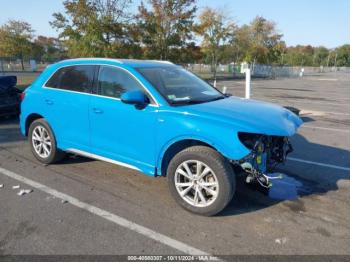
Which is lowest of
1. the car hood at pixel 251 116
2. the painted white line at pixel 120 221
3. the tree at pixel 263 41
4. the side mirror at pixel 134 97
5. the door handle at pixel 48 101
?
the painted white line at pixel 120 221

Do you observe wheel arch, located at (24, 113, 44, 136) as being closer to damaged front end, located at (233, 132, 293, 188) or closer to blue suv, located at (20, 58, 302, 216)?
blue suv, located at (20, 58, 302, 216)

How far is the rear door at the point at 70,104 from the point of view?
4898mm

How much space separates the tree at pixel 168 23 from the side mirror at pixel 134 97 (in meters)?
23.8

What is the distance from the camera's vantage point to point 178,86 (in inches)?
186

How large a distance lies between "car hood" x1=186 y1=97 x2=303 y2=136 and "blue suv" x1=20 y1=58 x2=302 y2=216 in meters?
0.01

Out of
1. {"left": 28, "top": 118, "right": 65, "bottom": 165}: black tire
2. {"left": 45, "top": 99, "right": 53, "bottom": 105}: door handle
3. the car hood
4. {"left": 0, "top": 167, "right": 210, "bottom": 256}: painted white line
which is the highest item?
{"left": 45, "top": 99, "right": 53, "bottom": 105}: door handle

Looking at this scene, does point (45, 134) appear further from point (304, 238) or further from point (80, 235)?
point (304, 238)

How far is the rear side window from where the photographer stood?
4.93m

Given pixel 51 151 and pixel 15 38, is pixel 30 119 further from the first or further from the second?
pixel 15 38

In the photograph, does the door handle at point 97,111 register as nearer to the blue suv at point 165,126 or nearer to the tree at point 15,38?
the blue suv at point 165,126

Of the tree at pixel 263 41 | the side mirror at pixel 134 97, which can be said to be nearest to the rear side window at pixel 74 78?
the side mirror at pixel 134 97

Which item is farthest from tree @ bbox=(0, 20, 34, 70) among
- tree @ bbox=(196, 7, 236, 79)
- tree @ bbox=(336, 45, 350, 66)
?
tree @ bbox=(336, 45, 350, 66)

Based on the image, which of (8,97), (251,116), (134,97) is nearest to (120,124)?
(134,97)

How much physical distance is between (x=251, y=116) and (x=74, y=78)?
112 inches
